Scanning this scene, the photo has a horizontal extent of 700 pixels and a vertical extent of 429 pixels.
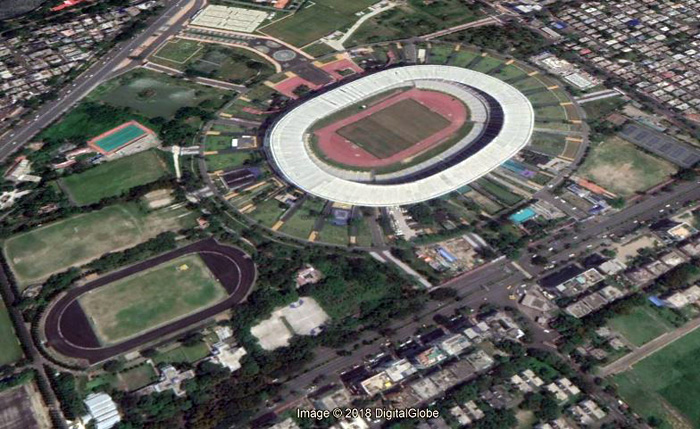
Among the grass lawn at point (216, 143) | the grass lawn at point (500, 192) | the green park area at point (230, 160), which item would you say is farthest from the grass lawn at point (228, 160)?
the grass lawn at point (500, 192)

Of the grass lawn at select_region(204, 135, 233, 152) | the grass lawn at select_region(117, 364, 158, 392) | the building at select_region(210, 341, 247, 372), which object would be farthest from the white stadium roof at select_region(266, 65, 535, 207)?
the grass lawn at select_region(117, 364, 158, 392)

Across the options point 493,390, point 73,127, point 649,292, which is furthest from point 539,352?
point 73,127

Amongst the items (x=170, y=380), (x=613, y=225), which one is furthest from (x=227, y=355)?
(x=613, y=225)

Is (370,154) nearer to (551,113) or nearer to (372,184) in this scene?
(372,184)

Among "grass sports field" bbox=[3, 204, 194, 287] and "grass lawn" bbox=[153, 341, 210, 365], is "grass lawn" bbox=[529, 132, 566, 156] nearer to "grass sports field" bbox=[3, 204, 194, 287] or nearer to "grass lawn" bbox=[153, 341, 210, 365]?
"grass sports field" bbox=[3, 204, 194, 287]

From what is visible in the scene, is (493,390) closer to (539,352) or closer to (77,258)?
(539,352)
